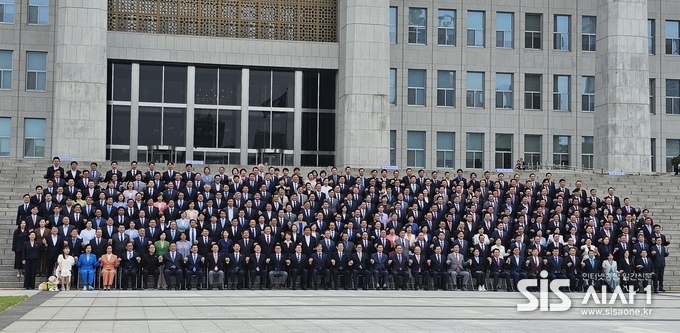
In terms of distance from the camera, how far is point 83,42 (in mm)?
41594

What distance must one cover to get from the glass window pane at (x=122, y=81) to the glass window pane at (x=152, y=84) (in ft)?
2.03

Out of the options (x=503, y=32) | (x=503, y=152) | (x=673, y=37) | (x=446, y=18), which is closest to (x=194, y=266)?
(x=446, y=18)

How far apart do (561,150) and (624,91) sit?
354 inches

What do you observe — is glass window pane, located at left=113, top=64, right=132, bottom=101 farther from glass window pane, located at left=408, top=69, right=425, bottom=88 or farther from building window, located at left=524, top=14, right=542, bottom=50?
building window, located at left=524, top=14, right=542, bottom=50

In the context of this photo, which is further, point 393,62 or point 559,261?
point 393,62

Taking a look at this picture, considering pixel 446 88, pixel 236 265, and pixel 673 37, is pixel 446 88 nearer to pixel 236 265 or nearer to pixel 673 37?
pixel 673 37

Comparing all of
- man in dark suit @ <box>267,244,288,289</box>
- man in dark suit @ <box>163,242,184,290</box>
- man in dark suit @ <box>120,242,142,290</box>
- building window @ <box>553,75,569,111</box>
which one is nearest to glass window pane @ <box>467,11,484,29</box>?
building window @ <box>553,75,569,111</box>

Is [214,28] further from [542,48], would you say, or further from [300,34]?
[542,48]

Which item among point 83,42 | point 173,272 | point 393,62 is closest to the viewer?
point 173,272

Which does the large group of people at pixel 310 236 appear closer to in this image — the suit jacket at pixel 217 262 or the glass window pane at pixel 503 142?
the suit jacket at pixel 217 262

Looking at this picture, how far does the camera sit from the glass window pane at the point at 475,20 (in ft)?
168

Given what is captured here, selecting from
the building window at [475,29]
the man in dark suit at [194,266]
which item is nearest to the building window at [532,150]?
the building window at [475,29]

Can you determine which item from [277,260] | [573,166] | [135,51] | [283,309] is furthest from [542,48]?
[283,309]

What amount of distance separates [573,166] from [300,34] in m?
15.1
